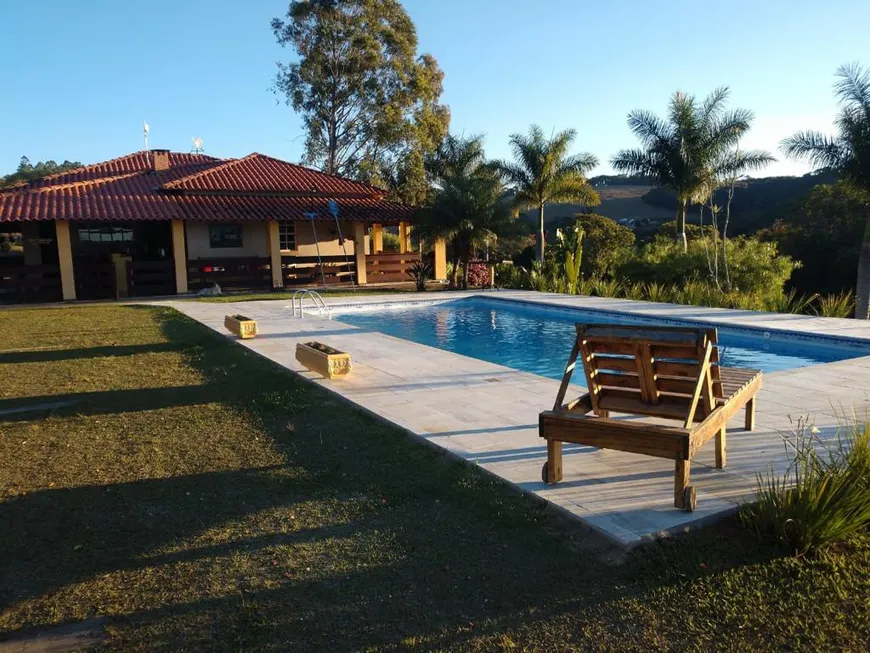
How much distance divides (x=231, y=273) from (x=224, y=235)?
1835mm

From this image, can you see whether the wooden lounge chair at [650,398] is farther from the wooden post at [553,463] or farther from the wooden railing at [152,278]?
the wooden railing at [152,278]

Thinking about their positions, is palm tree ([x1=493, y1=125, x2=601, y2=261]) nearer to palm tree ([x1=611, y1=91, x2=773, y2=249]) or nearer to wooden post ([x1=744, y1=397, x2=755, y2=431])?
palm tree ([x1=611, y1=91, x2=773, y2=249])

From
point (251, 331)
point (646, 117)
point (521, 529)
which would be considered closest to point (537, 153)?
point (646, 117)

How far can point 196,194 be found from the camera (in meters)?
24.4

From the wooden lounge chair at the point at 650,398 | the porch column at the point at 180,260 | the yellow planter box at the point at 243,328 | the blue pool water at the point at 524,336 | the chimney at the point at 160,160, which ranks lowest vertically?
the blue pool water at the point at 524,336

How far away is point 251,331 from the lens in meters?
12.0

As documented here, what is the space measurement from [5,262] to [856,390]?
81.3 feet

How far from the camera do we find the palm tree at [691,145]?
24594 millimetres

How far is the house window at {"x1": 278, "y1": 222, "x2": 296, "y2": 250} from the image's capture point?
25562 mm

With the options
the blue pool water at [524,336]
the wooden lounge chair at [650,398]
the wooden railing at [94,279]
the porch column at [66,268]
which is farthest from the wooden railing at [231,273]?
the wooden lounge chair at [650,398]

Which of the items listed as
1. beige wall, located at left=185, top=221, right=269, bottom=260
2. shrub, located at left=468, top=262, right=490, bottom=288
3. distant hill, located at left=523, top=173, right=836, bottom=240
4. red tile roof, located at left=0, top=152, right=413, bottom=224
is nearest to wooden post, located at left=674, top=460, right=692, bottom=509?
red tile roof, located at left=0, top=152, right=413, bottom=224

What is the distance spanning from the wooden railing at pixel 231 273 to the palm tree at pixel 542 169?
9.46 metres

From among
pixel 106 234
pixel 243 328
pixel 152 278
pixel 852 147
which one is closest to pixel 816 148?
pixel 852 147

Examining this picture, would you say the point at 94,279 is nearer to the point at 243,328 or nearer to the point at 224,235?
the point at 224,235
